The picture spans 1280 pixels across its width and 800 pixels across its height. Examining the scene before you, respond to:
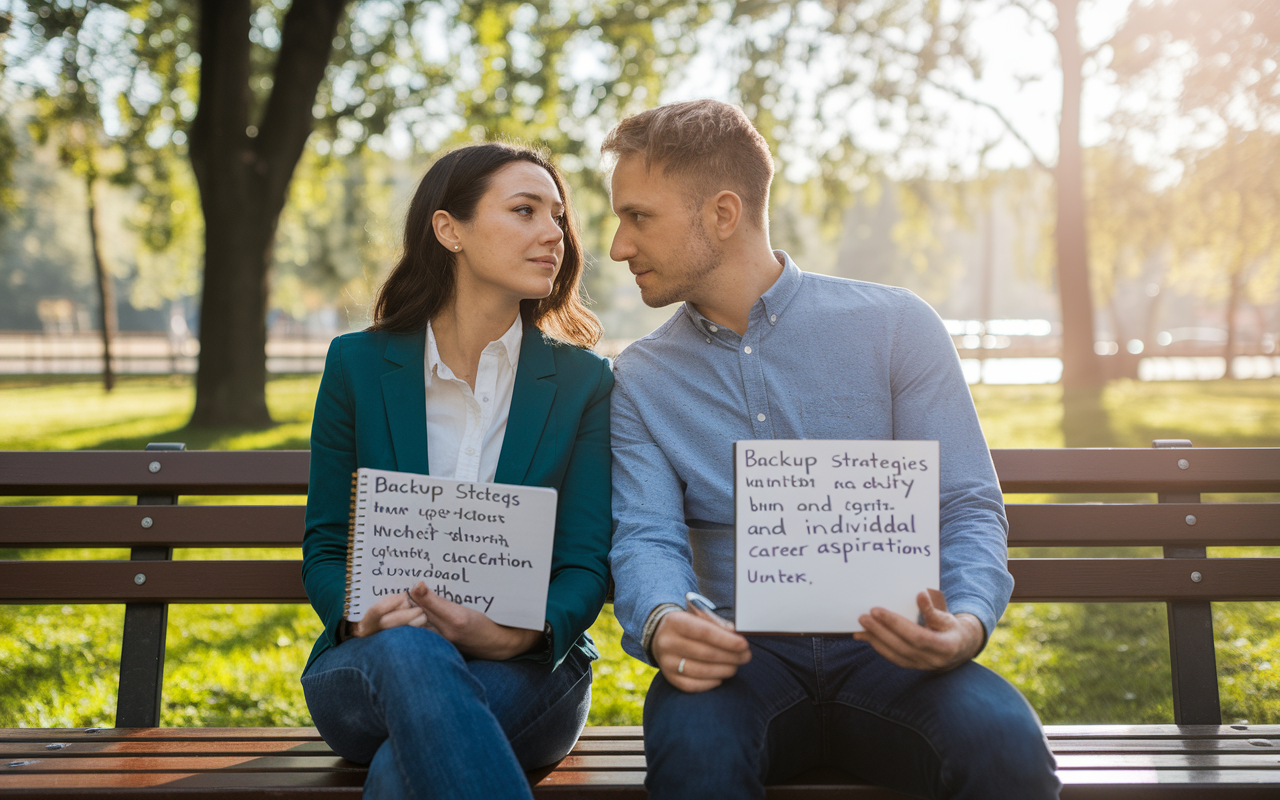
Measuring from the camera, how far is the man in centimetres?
204

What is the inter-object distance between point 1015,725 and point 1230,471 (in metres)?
1.38

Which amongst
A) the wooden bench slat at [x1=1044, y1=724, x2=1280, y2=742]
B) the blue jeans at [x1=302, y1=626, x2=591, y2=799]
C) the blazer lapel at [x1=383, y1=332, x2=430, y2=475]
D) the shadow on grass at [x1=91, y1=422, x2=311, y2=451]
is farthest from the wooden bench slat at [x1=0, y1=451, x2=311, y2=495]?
the shadow on grass at [x1=91, y1=422, x2=311, y2=451]

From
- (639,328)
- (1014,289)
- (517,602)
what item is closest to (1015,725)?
(517,602)

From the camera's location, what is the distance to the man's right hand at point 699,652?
2102mm

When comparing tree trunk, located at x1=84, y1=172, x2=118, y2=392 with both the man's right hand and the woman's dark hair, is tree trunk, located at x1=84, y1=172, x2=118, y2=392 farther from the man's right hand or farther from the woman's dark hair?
the man's right hand

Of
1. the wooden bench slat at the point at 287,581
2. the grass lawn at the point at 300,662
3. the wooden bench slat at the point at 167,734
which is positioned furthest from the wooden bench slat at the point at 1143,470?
the wooden bench slat at the point at 167,734

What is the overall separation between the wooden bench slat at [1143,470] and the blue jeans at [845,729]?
0.90 m

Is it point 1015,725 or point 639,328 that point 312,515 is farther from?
point 639,328

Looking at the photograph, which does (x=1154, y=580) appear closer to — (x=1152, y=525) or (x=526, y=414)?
(x=1152, y=525)

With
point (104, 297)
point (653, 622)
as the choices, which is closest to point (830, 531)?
point (653, 622)

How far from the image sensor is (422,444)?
8.60ft

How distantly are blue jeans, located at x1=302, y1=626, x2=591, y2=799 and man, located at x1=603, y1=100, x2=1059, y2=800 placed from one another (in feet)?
0.84

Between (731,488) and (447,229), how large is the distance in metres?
1.09

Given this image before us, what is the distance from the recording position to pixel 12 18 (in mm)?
11227
